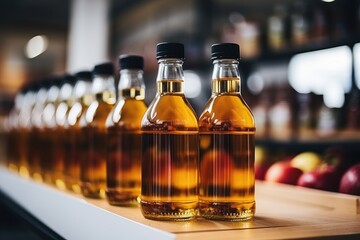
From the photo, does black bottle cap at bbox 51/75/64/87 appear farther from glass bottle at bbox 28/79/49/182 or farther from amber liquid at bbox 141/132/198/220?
amber liquid at bbox 141/132/198/220

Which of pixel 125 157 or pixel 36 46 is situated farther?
pixel 36 46

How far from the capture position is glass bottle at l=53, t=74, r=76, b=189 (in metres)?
1.30

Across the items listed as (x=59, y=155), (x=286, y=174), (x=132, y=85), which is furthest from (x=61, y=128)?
(x=286, y=174)

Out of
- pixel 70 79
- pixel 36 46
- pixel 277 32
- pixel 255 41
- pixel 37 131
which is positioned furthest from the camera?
pixel 36 46

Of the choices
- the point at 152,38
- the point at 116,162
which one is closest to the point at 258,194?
the point at 116,162

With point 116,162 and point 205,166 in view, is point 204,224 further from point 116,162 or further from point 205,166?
point 116,162

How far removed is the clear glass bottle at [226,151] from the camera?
774mm

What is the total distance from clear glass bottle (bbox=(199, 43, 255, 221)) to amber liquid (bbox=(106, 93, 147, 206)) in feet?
0.58

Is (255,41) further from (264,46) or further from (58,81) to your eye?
(58,81)

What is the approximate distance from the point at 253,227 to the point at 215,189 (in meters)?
0.09

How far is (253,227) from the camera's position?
716 mm

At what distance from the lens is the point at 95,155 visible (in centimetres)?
107

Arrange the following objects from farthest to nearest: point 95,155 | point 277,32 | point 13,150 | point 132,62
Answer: point 277,32 → point 13,150 → point 95,155 → point 132,62

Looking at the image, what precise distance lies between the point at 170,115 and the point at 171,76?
65 mm
